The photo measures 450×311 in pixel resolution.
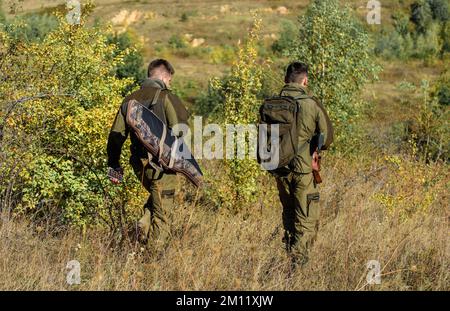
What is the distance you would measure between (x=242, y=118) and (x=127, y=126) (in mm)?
3144

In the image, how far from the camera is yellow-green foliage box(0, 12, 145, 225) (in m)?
5.66

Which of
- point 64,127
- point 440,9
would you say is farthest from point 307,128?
point 440,9

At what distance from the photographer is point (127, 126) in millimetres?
4859

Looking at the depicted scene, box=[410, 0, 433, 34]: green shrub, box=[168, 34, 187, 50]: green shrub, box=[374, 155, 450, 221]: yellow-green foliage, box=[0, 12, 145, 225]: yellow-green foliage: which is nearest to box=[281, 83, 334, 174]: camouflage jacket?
box=[0, 12, 145, 225]: yellow-green foliage

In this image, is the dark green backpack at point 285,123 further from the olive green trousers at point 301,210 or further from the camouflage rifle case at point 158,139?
the camouflage rifle case at point 158,139

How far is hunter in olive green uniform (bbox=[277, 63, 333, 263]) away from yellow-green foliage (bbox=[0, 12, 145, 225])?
1.68 metres

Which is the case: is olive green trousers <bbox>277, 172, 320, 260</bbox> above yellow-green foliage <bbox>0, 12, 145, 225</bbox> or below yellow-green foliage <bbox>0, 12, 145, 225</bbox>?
below

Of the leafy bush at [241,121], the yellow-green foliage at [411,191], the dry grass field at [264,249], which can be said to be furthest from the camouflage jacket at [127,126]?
the yellow-green foliage at [411,191]

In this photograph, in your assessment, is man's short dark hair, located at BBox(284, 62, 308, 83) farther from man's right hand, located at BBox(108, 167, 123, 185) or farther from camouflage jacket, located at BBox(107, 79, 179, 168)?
man's right hand, located at BBox(108, 167, 123, 185)

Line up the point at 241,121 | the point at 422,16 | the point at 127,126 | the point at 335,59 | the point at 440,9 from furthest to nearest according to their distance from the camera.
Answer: the point at 422,16 < the point at 440,9 < the point at 335,59 < the point at 241,121 < the point at 127,126

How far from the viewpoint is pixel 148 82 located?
198 inches

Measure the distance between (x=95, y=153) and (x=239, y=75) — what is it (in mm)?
2748

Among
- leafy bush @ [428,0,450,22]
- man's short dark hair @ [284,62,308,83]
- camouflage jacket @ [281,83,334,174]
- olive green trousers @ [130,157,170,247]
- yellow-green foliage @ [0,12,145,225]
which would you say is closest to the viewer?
olive green trousers @ [130,157,170,247]

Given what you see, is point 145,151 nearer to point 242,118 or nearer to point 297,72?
point 297,72
